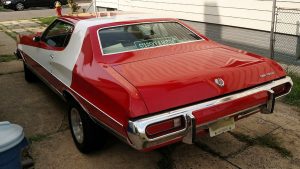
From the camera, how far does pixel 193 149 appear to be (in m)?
3.75

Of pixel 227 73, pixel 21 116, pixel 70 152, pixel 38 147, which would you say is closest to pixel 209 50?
pixel 227 73

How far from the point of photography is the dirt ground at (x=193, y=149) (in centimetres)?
349

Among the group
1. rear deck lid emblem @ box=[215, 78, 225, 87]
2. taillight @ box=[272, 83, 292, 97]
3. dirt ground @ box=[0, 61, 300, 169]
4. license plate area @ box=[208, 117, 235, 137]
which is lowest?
dirt ground @ box=[0, 61, 300, 169]

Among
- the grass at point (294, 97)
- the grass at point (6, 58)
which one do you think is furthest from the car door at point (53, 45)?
the grass at point (6, 58)

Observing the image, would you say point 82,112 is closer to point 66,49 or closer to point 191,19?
point 66,49

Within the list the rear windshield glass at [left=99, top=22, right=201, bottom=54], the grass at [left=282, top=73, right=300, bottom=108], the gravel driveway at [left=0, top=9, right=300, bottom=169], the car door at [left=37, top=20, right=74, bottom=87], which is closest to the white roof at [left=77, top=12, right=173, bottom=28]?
the rear windshield glass at [left=99, top=22, right=201, bottom=54]

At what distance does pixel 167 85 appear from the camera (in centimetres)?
290

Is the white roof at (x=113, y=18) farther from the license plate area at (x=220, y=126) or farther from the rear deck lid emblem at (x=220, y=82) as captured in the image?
the license plate area at (x=220, y=126)

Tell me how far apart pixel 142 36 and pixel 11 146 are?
1.94 metres

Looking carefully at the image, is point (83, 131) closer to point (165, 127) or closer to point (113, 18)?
point (165, 127)

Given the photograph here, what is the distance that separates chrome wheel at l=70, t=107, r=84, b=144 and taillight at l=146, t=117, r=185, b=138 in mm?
1272

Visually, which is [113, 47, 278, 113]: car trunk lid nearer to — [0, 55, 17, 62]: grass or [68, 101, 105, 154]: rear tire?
[68, 101, 105, 154]: rear tire

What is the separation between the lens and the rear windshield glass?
149 inches

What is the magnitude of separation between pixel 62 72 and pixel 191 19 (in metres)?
4.83
